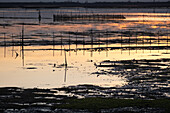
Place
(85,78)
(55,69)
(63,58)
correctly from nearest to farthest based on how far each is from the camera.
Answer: (85,78) → (55,69) → (63,58)

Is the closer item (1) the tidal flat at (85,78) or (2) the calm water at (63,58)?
(1) the tidal flat at (85,78)

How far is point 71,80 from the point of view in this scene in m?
25.5

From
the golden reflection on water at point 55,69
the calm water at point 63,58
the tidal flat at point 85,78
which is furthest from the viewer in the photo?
the calm water at point 63,58

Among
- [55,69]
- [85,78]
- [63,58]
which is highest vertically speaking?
[63,58]

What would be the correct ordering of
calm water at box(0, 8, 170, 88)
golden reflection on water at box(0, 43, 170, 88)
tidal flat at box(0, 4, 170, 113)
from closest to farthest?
tidal flat at box(0, 4, 170, 113) → golden reflection on water at box(0, 43, 170, 88) → calm water at box(0, 8, 170, 88)

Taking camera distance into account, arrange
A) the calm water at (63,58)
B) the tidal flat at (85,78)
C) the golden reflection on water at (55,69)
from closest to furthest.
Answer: the tidal flat at (85,78) → the golden reflection on water at (55,69) → the calm water at (63,58)

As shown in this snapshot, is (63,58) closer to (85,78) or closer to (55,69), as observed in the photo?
(55,69)

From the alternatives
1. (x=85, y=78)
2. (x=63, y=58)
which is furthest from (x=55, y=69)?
(x=63, y=58)

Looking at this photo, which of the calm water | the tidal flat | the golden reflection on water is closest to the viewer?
the tidal flat

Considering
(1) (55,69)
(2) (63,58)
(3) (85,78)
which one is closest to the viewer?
(3) (85,78)

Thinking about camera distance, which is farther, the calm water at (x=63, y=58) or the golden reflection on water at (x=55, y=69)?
the calm water at (x=63, y=58)

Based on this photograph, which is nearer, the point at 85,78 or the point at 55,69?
the point at 85,78

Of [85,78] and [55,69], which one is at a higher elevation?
[55,69]

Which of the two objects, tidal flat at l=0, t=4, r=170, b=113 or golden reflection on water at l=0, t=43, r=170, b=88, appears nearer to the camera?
tidal flat at l=0, t=4, r=170, b=113
